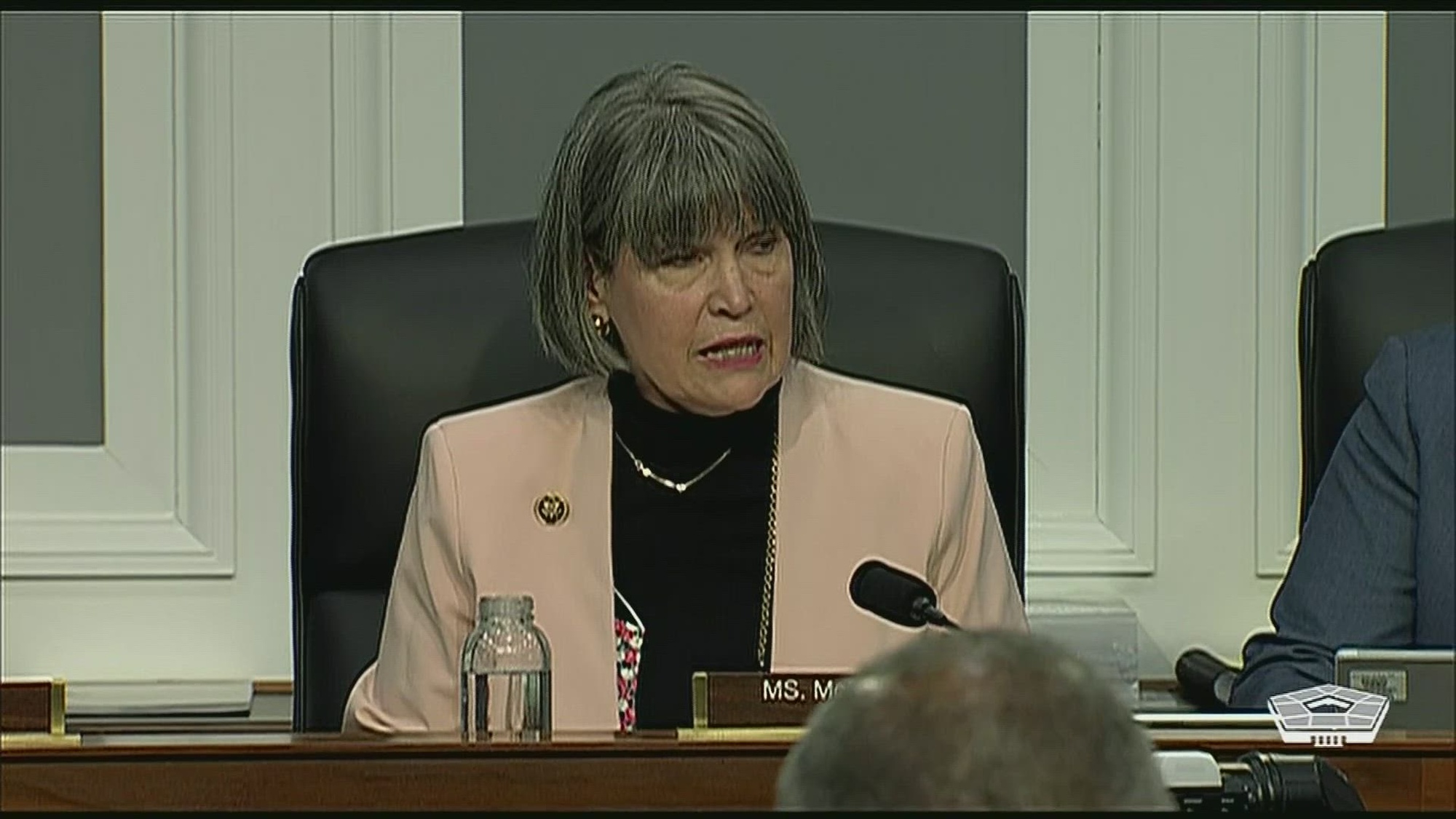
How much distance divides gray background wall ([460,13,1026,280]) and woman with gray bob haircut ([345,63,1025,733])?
2.50 ft

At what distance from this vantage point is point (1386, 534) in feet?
6.79

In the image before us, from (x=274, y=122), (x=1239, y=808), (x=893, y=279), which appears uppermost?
(x=274, y=122)

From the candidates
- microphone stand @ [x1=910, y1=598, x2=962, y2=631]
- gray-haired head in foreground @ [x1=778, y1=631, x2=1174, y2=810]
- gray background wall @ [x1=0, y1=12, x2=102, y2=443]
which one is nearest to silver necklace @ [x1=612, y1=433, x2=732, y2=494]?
microphone stand @ [x1=910, y1=598, x2=962, y2=631]

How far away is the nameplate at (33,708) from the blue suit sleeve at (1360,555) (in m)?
1.11

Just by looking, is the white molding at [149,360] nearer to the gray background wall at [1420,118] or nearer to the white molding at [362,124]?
the white molding at [362,124]

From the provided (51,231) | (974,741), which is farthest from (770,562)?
(974,741)

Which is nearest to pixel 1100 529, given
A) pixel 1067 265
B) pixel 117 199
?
pixel 1067 265

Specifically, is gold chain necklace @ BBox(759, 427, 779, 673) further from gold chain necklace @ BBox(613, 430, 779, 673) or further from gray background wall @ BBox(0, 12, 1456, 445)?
gray background wall @ BBox(0, 12, 1456, 445)

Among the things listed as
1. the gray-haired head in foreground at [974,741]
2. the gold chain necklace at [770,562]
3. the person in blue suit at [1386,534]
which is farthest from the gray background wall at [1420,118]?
the gray-haired head in foreground at [974,741]

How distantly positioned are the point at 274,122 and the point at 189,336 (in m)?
0.28

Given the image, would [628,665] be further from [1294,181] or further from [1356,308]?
[1294,181]

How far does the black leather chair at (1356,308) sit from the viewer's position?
7.22ft

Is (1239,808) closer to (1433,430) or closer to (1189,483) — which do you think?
(1433,430)

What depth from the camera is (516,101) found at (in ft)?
9.32
